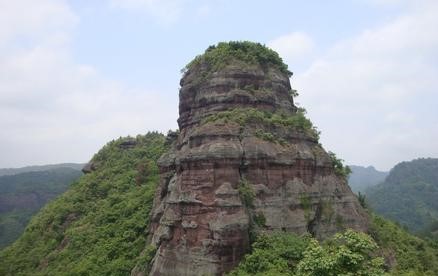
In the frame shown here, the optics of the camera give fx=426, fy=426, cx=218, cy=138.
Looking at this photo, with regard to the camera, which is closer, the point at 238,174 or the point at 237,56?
the point at 238,174

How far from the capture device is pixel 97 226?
3753 centimetres

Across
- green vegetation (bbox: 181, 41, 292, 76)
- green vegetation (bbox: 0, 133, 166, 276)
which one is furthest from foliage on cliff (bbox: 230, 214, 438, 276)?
green vegetation (bbox: 181, 41, 292, 76)

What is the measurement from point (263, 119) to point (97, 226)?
18.8 metres

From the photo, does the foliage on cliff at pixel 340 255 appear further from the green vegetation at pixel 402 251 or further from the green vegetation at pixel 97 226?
the green vegetation at pixel 97 226

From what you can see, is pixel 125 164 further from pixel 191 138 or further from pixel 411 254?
pixel 411 254

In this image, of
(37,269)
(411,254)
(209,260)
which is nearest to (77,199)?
(37,269)

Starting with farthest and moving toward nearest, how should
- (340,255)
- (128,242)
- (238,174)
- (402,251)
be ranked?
(128,242) < (402,251) < (238,174) < (340,255)

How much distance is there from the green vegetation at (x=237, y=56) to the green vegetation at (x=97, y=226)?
13064 millimetres

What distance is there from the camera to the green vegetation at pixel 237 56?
31.5 metres

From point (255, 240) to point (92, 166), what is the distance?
108ft

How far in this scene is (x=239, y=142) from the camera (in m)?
26.4

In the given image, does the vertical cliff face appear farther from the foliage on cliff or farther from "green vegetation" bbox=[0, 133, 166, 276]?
"green vegetation" bbox=[0, 133, 166, 276]

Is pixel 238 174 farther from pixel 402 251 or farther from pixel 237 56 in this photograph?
pixel 402 251

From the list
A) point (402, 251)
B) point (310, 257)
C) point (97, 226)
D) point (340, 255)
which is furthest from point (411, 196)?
point (340, 255)
